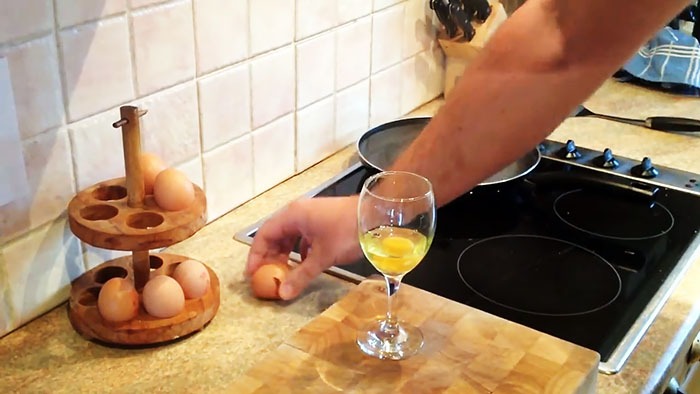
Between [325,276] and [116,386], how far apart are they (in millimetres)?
304

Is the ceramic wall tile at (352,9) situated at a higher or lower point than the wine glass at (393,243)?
higher

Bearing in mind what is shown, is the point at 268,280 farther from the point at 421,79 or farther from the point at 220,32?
the point at 421,79

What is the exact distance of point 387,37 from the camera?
1.43 metres

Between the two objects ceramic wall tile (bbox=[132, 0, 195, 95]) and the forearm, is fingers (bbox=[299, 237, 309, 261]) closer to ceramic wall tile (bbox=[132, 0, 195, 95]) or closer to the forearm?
the forearm

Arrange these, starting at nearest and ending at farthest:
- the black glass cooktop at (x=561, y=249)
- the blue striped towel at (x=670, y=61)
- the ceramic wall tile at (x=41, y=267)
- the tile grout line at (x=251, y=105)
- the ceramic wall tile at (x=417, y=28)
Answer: the ceramic wall tile at (x=41, y=267) → the black glass cooktop at (x=561, y=249) → the tile grout line at (x=251, y=105) → the ceramic wall tile at (x=417, y=28) → the blue striped towel at (x=670, y=61)

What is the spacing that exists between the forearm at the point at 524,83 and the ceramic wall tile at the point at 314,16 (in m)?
0.33

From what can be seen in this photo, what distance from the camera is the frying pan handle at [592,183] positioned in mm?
1292

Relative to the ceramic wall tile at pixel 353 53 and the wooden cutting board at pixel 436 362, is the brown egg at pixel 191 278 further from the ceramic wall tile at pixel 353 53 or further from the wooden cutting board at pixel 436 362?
the ceramic wall tile at pixel 353 53

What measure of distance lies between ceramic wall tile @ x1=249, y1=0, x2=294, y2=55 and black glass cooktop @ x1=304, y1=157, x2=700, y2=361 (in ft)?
0.77

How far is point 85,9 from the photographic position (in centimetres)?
88

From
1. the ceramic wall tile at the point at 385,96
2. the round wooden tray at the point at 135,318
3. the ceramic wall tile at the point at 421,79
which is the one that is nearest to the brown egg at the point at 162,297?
the round wooden tray at the point at 135,318

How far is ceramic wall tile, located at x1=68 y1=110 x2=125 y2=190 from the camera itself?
917 millimetres

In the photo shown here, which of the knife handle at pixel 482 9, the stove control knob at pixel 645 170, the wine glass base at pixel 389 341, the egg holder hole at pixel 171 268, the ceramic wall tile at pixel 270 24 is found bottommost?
the stove control knob at pixel 645 170

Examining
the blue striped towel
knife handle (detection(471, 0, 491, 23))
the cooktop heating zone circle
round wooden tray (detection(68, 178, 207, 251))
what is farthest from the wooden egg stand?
the blue striped towel
